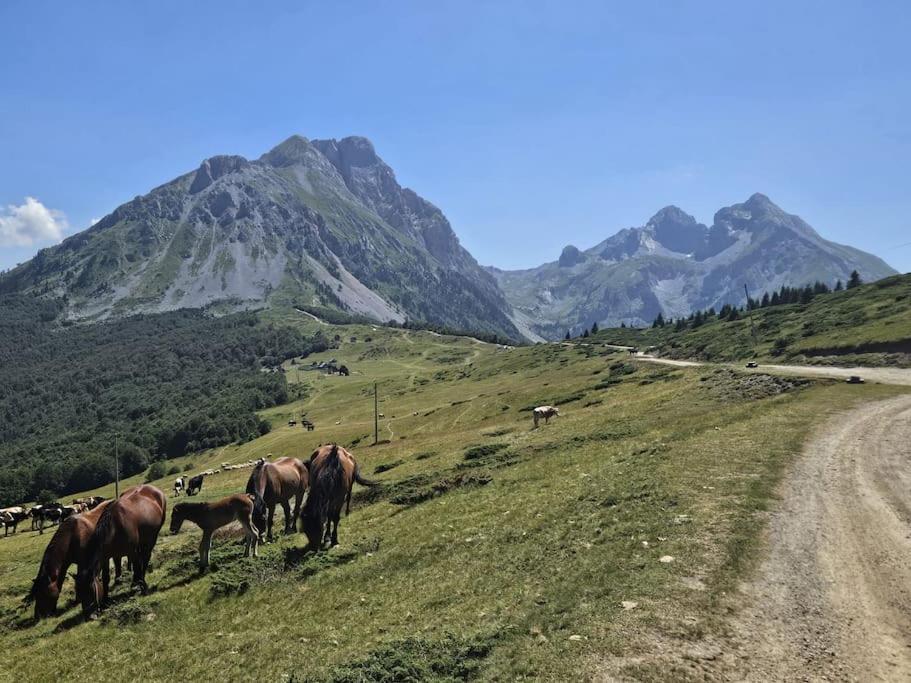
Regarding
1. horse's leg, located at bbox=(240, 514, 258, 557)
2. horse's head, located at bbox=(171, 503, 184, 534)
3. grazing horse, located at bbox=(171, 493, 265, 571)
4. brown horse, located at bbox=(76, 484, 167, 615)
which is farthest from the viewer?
horse's leg, located at bbox=(240, 514, 258, 557)

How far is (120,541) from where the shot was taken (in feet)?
59.0

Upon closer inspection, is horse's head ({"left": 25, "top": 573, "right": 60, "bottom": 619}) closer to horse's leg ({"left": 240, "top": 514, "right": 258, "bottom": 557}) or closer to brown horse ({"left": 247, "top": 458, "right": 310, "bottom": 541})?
horse's leg ({"left": 240, "top": 514, "right": 258, "bottom": 557})

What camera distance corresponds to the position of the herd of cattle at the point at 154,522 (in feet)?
57.2

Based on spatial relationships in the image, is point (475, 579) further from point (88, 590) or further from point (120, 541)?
point (88, 590)

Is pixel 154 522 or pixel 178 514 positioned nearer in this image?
pixel 154 522

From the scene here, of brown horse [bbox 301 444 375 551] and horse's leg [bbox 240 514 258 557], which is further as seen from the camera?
horse's leg [bbox 240 514 258 557]

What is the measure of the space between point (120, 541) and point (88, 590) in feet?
5.32

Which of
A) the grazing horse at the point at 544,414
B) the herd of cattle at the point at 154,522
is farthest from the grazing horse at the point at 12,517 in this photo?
the grazing horse at the point at 544,414

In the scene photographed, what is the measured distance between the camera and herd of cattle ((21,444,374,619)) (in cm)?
1744

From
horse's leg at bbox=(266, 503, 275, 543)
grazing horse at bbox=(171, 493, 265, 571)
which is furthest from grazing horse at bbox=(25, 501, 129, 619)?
horse's leg at bbox=(266, 503, 275, 543)

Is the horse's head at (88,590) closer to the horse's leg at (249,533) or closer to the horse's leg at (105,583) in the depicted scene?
the horse's leg at (105,583)

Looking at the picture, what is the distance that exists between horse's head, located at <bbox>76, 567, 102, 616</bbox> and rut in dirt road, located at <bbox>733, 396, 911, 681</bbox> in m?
18.5

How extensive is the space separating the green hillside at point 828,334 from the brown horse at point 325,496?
58058 millimetres

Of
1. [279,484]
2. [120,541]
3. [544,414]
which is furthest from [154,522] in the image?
[544,414]
